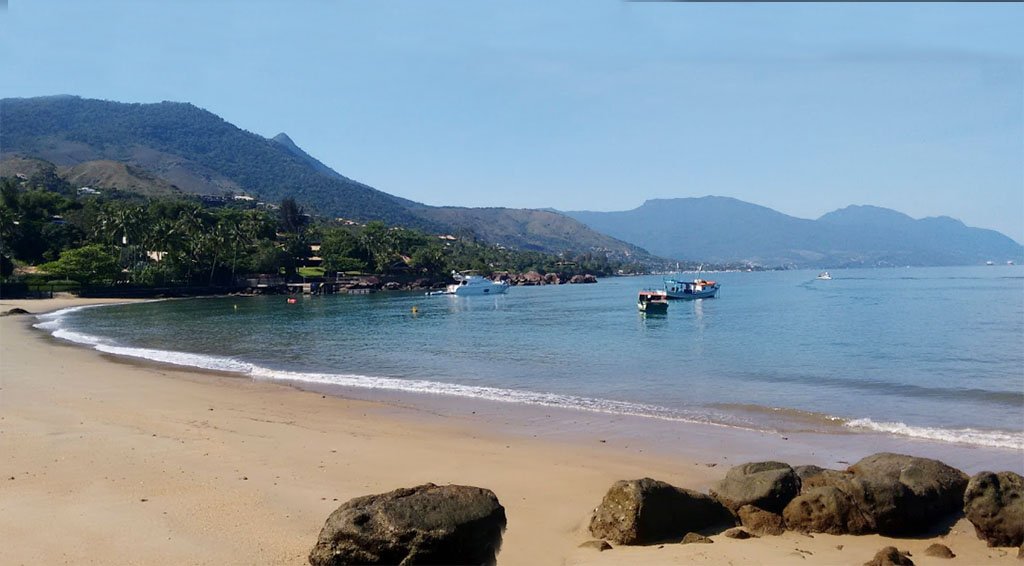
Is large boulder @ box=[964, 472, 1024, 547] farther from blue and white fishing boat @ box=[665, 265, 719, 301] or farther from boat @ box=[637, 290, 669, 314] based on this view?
blue and white fishing boat @ box=[665, 265, 719, 301]

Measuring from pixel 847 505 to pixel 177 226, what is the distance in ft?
371

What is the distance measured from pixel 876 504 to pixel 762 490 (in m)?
1.33

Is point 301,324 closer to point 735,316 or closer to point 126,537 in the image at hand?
point 735,316

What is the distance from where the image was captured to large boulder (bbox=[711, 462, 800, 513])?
877 centimetres

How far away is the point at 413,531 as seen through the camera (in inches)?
247

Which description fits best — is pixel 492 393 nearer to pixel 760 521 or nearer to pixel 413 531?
pixel 760 521

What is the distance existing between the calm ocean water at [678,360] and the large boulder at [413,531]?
34.4ft

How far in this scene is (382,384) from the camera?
2167 cm

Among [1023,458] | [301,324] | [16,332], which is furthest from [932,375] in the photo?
[16,332]

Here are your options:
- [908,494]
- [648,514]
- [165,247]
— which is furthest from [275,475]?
[165,247]

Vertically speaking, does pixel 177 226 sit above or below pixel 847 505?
above

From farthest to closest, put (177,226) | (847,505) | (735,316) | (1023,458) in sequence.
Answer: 1. (177,226)
2. (735,316)
3. (1023,458)
4. (847,505)

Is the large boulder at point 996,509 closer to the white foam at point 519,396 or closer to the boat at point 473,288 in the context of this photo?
the white foam at point 519,396

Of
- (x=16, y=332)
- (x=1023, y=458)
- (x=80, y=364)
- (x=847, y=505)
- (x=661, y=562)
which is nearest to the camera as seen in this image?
(x=661, y=562)
